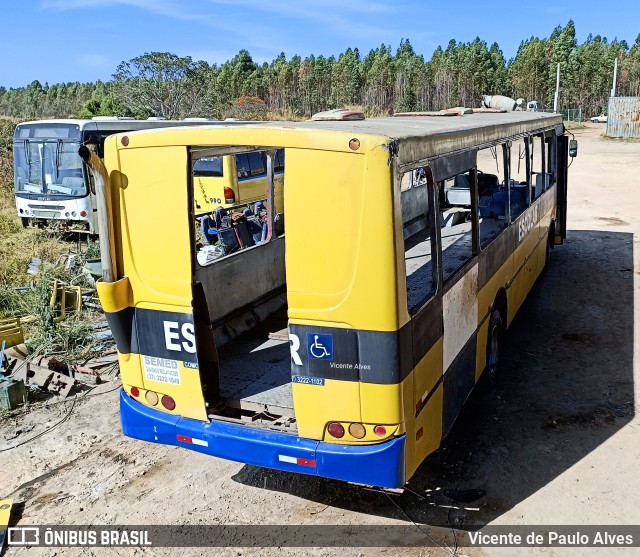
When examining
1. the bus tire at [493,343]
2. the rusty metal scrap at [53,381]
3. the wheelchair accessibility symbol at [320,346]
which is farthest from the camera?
the rusty metal scrap at [53,381]

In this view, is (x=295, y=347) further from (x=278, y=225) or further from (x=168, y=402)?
(x=278, y=225)

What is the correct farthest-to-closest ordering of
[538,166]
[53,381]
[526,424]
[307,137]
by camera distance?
1. [538,166]
2. [53,381]
3. [526,424]
4. [307,137]

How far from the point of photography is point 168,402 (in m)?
4.52

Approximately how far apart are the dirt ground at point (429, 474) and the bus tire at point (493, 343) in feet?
0.64

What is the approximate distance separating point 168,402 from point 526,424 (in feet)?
11.0

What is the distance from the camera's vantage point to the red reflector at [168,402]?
4.50 m

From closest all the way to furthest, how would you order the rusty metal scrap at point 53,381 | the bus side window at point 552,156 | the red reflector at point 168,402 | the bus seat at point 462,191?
the red reflector at point 168,402, the bus seat at point 462,191, the rusty metal scrap at point 53,381, the bus side window at point 552,156

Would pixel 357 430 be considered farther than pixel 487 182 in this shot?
No

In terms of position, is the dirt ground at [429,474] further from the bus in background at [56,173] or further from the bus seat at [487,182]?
the bus in background at [56,173]

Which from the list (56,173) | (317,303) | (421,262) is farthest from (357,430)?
(56,173)

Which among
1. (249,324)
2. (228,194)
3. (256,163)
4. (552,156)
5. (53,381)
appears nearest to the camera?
(249,324)

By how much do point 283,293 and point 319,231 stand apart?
3.07 metres

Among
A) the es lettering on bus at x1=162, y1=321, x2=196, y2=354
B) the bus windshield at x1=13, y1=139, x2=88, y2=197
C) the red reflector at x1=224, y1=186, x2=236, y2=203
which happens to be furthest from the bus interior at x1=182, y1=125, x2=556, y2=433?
the bus windshield at x1=13, y1=139, x2=88, y2=197

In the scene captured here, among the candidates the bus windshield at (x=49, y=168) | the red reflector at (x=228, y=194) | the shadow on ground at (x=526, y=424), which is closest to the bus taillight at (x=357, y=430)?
the shadow on ground at (x=526, y=424)
